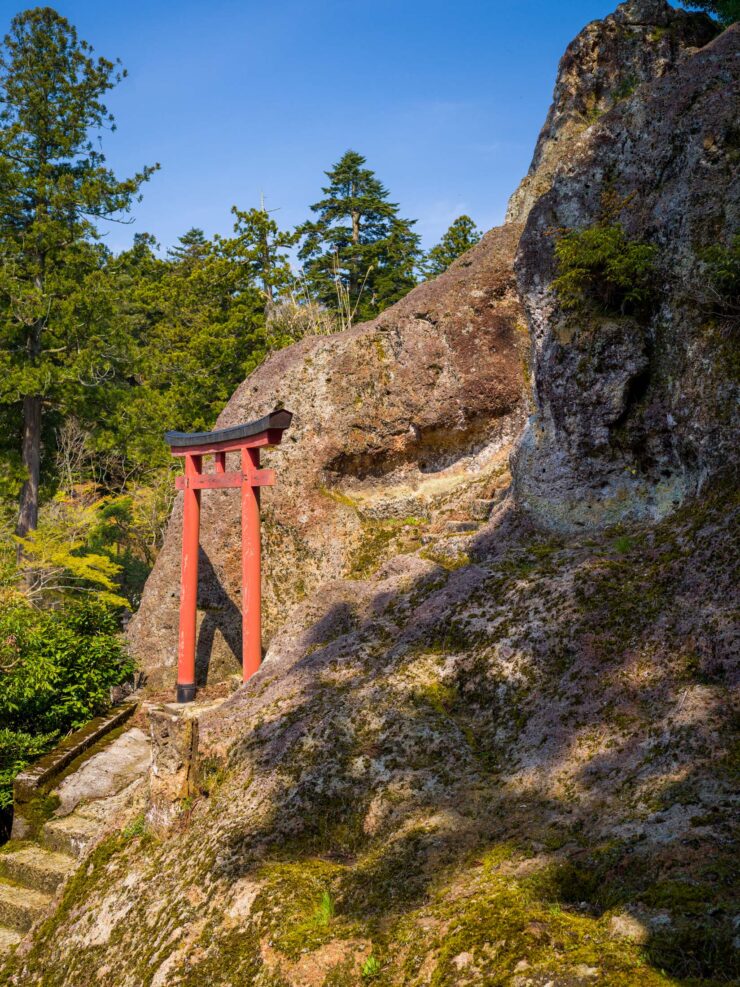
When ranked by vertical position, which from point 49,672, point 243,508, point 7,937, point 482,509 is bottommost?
point 7,937

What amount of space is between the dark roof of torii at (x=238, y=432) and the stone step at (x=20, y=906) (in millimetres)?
6352

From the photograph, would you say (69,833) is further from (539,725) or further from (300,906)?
(539,725)

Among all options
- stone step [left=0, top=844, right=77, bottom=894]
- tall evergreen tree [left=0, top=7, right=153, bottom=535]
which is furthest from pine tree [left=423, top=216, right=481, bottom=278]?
stone step [left=0, top=844, right=77, bottom=894]

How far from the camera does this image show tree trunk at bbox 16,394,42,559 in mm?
19719

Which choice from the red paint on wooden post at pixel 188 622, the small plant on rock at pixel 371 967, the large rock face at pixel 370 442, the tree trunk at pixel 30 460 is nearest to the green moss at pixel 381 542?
the large rock face at pixel 370 442

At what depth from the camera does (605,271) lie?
24.9ft

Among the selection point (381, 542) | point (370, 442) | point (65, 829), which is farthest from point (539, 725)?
point (370, 442)

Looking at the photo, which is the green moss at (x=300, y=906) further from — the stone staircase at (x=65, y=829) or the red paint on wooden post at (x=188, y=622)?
the red paint on wooden post at (x=188, y=622)

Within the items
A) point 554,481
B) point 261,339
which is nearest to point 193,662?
point 554,481

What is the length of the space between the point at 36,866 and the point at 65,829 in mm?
→ 536

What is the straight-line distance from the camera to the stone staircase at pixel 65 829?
864cm

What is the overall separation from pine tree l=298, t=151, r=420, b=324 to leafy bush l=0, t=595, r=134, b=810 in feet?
56.9

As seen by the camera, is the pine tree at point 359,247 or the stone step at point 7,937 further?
the pine tree at point 359,247

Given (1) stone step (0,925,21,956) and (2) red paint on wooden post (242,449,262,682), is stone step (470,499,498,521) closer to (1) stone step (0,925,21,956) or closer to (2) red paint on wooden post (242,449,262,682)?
(2) red paint on wooden post (242,449,262,682)
